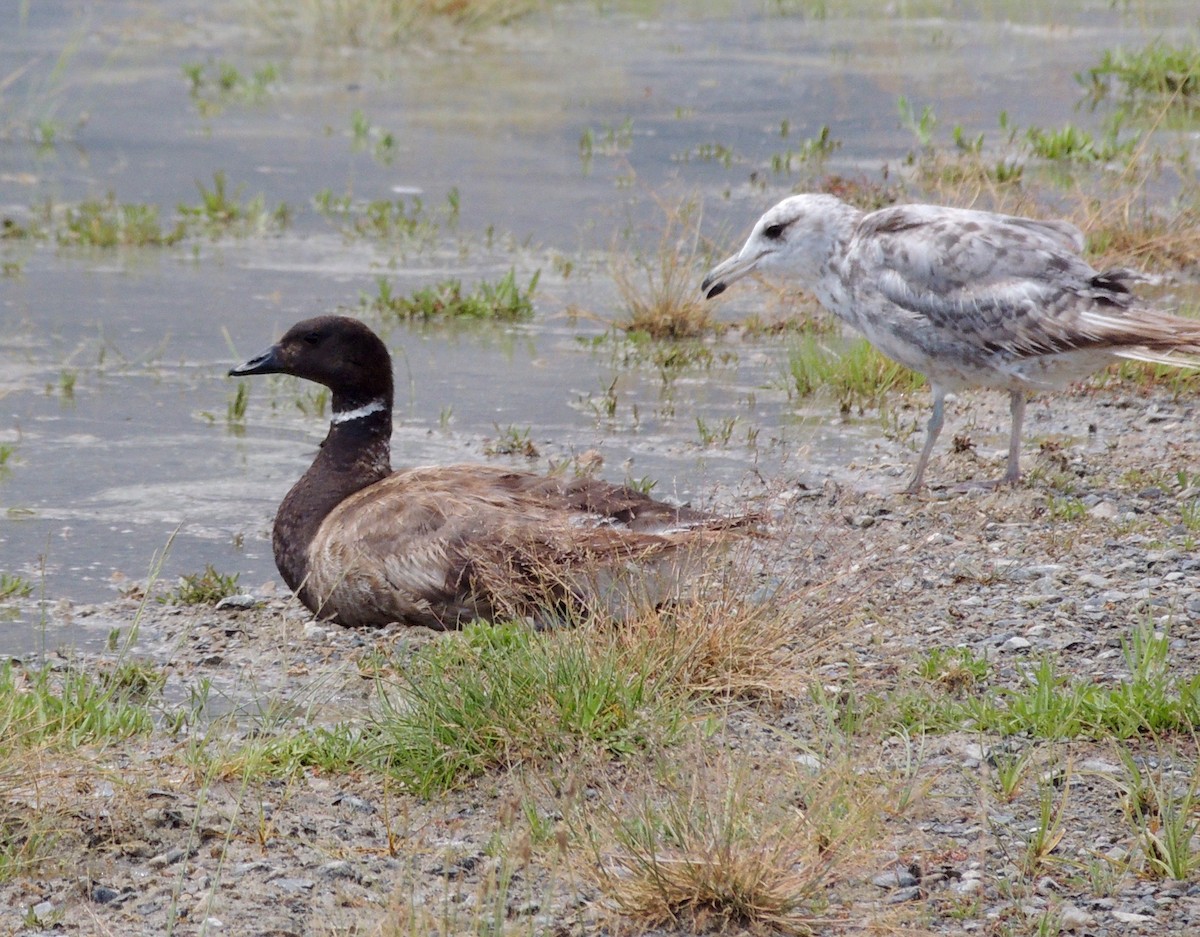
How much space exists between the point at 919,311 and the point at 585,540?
2.47m

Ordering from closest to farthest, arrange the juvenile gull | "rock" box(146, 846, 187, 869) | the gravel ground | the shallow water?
1. the gravel ground
2. "rock" box(146, 846, 187, 869)
3. the juvenile gull
4. the shallow water

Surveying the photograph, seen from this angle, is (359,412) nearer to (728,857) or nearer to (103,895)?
(103,895)

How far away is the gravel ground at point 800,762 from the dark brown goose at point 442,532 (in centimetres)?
21

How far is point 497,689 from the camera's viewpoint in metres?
4.84

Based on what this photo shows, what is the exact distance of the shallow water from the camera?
28.0 feet

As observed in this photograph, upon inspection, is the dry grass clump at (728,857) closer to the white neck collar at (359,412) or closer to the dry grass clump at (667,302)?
the white neck collar at (359,412)

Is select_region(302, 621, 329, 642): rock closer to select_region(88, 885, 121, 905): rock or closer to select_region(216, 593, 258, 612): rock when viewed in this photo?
select_region(216, 593, 258, 612): rock

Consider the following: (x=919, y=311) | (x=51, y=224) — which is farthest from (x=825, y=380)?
(x=51, y=224)

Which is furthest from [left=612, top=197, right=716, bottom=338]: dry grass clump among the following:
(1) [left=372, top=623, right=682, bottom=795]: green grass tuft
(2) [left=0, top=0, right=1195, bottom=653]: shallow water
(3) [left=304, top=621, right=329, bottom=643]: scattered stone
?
(1) [left=372, top=623, right=682, bottom=795]: green grass tuft

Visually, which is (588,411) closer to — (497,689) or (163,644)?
(163,644)

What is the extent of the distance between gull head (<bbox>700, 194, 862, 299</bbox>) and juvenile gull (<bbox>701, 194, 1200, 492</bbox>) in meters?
0.06

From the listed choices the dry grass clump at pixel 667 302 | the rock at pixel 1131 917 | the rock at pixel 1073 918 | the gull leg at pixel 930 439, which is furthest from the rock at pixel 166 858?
the dry grass clump at pixel 667 302

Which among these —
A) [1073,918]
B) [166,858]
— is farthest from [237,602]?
[1073,918]

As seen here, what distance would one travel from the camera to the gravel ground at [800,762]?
13.1ft
